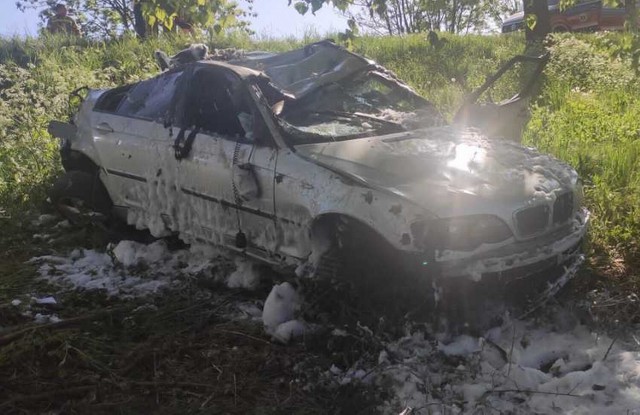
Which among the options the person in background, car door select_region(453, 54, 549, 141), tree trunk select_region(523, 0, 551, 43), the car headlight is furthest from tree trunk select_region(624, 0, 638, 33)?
the person in background

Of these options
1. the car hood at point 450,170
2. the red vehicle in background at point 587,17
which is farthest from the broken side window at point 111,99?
the red vehicle in background at point 587,17

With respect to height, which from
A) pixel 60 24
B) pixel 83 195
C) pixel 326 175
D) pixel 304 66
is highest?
pixel 60 24

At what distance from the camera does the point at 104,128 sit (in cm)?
519

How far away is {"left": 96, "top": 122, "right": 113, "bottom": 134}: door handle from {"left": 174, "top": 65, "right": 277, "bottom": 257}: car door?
88 cm

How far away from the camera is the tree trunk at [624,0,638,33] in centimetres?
531

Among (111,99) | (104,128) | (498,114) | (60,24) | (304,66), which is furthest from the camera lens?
(60,24)

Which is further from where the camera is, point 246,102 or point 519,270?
point 246,102

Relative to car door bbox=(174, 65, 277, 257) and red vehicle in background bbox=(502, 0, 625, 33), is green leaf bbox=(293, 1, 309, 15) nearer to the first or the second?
car door bbox=(174, 65, 277, 257)

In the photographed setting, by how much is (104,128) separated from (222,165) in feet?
5.14

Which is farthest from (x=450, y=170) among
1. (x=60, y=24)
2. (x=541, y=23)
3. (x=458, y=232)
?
(x=60, y=24)

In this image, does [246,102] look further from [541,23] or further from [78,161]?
[541,23]

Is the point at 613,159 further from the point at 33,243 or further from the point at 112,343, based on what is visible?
the point at 33,243

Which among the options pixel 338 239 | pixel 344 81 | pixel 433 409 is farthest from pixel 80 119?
pixel 433 409

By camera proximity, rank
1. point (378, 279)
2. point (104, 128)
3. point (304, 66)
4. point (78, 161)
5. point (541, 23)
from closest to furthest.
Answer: point (378, 279), point (304, 66), point (104, 128), point (78, 161), point (541, 23)
